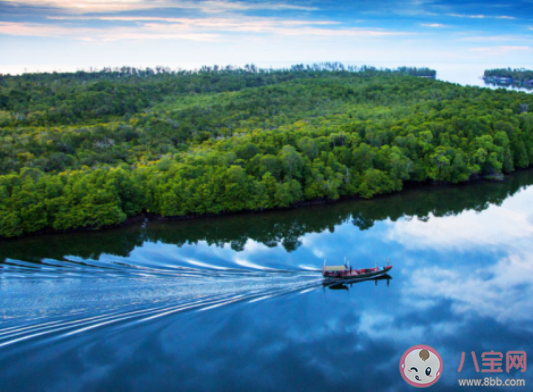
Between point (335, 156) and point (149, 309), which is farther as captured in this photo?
point (335, 156)

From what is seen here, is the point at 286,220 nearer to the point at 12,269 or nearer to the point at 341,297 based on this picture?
the point at 341,297

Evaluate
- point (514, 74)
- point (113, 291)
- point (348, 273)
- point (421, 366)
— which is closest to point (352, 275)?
point (348, 273)

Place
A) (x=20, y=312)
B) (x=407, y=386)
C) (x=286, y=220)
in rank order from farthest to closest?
(x=286, y=220), (x=20, y=312), (x=407, y=386)

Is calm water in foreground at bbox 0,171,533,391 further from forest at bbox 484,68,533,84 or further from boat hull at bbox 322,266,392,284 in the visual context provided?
forest at bbox 484,68,533,84

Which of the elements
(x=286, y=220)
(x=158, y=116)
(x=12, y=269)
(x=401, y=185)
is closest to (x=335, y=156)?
(x=401, y=185)

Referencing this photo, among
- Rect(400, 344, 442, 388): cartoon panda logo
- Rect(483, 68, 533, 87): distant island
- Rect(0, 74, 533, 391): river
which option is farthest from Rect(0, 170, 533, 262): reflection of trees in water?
Rect(483, 68, 533, 87): distant island

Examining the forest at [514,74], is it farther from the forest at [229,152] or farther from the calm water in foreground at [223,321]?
the calm water in foreground at [223,321]

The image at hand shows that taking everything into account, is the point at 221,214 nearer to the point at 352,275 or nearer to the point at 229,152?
the point at 229,152

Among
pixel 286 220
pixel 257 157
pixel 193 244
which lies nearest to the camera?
pixel 193 244
